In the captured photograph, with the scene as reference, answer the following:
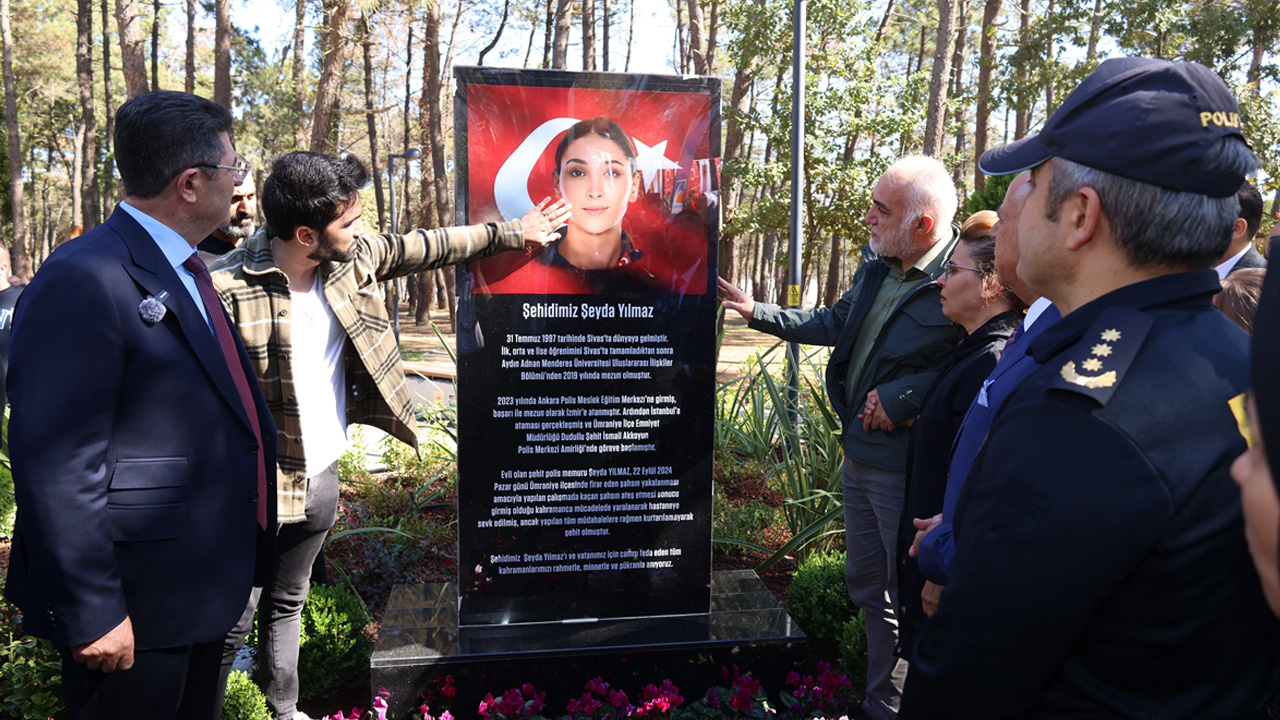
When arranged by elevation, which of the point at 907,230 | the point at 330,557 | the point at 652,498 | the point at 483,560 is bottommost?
the point at 330,557

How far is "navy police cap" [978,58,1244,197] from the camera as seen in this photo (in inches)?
44.1

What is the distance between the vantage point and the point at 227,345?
7.06 ft

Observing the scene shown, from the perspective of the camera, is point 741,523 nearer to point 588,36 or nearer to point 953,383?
point 953,383

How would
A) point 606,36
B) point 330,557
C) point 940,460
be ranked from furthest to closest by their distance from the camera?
point 606,36, point 330,557, point 940,460

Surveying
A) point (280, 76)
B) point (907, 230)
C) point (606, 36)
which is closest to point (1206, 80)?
point (907, 230)

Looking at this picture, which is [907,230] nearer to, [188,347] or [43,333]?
[188,347]

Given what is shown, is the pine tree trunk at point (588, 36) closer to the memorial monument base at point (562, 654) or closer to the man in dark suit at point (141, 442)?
the memorial monument base at point (562, 654)

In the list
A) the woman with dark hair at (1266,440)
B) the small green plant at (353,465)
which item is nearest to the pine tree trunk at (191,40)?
the small green plant at (353,465)

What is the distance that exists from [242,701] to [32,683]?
2.11 feet

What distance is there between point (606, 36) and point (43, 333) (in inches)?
1227

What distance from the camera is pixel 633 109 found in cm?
305

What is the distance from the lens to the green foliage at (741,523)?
4.35 metres

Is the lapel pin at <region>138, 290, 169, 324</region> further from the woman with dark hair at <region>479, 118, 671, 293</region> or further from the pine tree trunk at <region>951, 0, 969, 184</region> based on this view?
the pine tree trunk at <region>951, 0, 969, 184</region>

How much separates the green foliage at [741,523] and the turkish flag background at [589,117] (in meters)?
1.63
